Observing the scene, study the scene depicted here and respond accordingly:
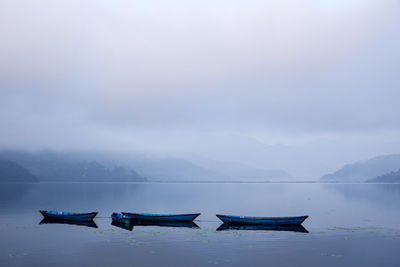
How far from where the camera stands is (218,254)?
140 ft

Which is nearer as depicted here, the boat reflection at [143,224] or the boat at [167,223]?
the boat reflection at [143,224]

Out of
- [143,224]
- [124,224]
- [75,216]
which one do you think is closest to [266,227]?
[143,224]

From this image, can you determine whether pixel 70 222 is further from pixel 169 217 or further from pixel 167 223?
pixel 169 217

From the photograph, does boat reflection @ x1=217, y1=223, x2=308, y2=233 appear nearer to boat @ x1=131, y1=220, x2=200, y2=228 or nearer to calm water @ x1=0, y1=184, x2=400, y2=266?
calm water @ x1=0, y1=184, x2=400, y2=266

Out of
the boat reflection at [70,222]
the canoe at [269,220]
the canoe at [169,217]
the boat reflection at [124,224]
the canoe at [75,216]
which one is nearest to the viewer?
the canoe at [269,220]

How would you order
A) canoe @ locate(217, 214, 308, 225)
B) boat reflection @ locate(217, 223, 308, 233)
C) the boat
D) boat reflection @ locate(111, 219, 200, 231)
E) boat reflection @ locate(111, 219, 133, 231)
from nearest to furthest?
boat reflection @ locate(217, 223, 308, 233) < canoe @ locate(217, 214, 308, 225) < boat reflection @ locate(111, 219, 133, 231) < boat reflection @ locate(111, 219, 200, 231) < the boat

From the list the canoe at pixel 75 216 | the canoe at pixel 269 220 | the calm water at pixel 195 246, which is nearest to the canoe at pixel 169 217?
the calm water at pixel 195 246

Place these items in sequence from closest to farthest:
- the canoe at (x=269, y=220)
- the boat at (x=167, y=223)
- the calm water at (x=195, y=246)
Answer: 1. the calm water at (x=195, y=246)
2. the canoe at (x=269, y=220)
3. the boat at (x=167, y=223)

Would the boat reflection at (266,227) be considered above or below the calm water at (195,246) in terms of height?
above

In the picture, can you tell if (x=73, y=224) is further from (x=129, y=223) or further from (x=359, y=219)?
(x=359, y=219)

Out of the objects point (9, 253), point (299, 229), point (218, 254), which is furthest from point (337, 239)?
point (9, 253)

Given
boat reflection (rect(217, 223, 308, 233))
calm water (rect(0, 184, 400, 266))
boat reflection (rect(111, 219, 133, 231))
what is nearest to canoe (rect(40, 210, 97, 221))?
boat reflection (rect(111, 219, 133, 231))

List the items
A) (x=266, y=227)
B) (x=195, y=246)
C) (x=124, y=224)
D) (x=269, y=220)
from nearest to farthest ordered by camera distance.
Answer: (x=195, y=246) → (x=266, y=227) → (x=269, y=220) → (x=124, y=224)

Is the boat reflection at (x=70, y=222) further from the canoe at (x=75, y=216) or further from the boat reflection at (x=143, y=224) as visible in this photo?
the boat reflection at (x=143, y=224)
